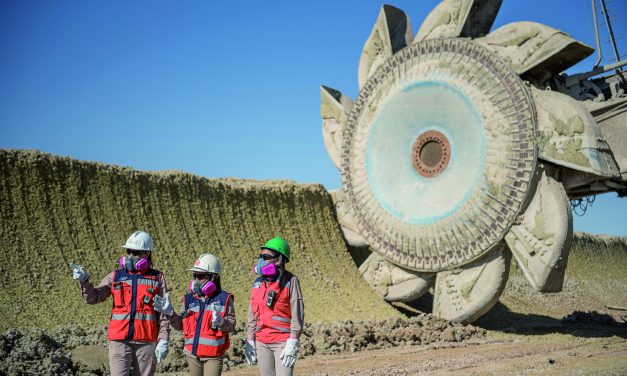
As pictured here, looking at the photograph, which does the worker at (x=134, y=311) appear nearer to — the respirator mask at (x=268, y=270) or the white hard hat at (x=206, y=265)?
the white hard hat at (x=206, y=265)

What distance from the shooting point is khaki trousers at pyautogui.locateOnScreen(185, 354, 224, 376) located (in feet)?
19.4

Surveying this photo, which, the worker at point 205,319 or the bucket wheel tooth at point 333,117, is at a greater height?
the bucket wheel tooth at point 333,117

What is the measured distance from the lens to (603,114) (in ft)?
45.5

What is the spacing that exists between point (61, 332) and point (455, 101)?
967 centimetres

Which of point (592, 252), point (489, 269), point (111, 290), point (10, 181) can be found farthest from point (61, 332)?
point (592, 252)

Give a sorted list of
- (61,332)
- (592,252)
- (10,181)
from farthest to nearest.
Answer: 1. (592,252)
2. (10,181)
3. (61,332)

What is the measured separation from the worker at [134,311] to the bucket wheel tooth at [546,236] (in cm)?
932

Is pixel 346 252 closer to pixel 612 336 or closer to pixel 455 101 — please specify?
pixel 455 101

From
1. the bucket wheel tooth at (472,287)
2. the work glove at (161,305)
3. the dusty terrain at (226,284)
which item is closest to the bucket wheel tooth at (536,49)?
the bucket wheel tooth at (472,287)

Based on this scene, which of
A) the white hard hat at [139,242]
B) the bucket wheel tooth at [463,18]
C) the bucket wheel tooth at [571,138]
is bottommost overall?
the white hard hat at [139,242]

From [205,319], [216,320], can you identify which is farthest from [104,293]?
[216,320]

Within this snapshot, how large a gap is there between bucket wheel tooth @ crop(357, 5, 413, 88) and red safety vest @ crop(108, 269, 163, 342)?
12.1 meters

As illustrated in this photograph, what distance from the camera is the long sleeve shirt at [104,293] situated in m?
5.86

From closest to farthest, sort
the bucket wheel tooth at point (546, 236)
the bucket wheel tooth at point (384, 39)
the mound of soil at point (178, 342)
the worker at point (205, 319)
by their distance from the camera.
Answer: the worker at point (205, 319) → the mound of soil at point (178, 342) → the bucket wheel tooth at point (546, 236) → the bucket wheel tooth at point (384, 39)
